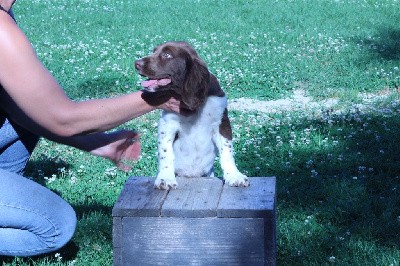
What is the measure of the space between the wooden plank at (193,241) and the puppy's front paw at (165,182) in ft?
1.41

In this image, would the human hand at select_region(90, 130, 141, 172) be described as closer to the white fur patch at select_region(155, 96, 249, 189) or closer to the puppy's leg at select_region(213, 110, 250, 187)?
the white fur patch at select_region(155, 96, 249, 189)

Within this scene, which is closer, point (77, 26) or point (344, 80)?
point (344, 80)

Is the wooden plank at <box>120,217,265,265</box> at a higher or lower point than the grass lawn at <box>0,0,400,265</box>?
higher

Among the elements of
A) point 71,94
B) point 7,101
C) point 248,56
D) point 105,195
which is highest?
point 7,101

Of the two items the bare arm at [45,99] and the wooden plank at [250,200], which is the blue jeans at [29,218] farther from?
the wooden plank at [250,200]

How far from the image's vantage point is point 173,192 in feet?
13.5

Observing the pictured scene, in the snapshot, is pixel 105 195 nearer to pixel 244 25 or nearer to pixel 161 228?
pixel 161 228

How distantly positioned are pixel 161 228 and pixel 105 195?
200 cm

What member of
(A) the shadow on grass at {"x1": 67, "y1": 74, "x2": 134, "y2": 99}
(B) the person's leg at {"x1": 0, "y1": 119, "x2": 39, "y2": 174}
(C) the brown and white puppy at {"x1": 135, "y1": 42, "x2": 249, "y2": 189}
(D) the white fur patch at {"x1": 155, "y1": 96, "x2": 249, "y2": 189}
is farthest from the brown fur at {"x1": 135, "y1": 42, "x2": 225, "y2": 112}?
(A) the shadow on grass at {"x1": 67, "y1": 74, "x2": 134, "y2": 99}

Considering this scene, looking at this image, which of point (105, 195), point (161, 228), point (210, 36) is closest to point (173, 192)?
point (161, 228)

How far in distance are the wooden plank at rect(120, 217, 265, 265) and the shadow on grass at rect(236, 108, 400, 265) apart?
809mm

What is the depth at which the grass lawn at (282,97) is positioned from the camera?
494 centimetres

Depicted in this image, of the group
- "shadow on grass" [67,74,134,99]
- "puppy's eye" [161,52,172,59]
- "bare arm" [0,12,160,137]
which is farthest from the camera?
"shadow on grass" [67,74,134,99]

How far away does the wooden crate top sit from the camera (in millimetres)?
3703
